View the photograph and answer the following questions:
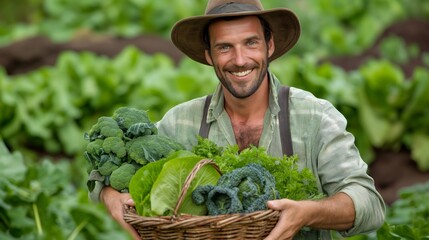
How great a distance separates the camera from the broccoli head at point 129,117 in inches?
222

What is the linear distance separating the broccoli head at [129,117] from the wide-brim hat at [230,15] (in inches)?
20.9

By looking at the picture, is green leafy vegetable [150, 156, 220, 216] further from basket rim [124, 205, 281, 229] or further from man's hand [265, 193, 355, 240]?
man's hand [265, 193, 355, 240]

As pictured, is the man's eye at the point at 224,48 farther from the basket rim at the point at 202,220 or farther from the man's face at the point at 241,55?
the basket rim at the point at 202,220

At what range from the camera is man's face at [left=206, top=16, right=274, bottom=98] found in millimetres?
5715

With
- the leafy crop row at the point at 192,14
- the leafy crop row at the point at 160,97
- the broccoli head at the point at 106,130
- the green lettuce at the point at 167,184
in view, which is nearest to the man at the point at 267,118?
the green lettuce at the point at 167,184

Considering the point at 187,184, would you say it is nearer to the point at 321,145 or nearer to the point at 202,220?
the point at 202,220

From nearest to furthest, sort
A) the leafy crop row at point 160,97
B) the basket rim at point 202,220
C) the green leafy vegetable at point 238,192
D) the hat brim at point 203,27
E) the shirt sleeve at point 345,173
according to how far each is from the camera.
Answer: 1. the basket rim at point 202,220
2. the green leafy vegetable at point 238,192
3. the shirt sleeve at point 345,173
4. the hat brim at point 203,27
5. the leafy crop row at point 160,97

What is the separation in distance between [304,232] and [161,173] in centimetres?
91

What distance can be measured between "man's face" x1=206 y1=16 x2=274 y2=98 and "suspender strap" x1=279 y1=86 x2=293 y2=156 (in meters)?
0.19

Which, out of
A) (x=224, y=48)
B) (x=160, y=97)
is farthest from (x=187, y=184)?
(x=160, y=97)

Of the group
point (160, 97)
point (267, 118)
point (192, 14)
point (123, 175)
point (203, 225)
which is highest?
point (192, 14)

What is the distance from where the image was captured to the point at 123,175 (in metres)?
5.53

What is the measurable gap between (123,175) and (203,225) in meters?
0.62

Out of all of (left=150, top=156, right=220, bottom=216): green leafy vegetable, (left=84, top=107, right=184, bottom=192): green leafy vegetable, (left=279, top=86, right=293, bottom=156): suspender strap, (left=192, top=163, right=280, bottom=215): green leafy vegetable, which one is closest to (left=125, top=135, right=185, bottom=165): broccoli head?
(left=84, top=107, right=184, bottom=192): green leafy vegetable
